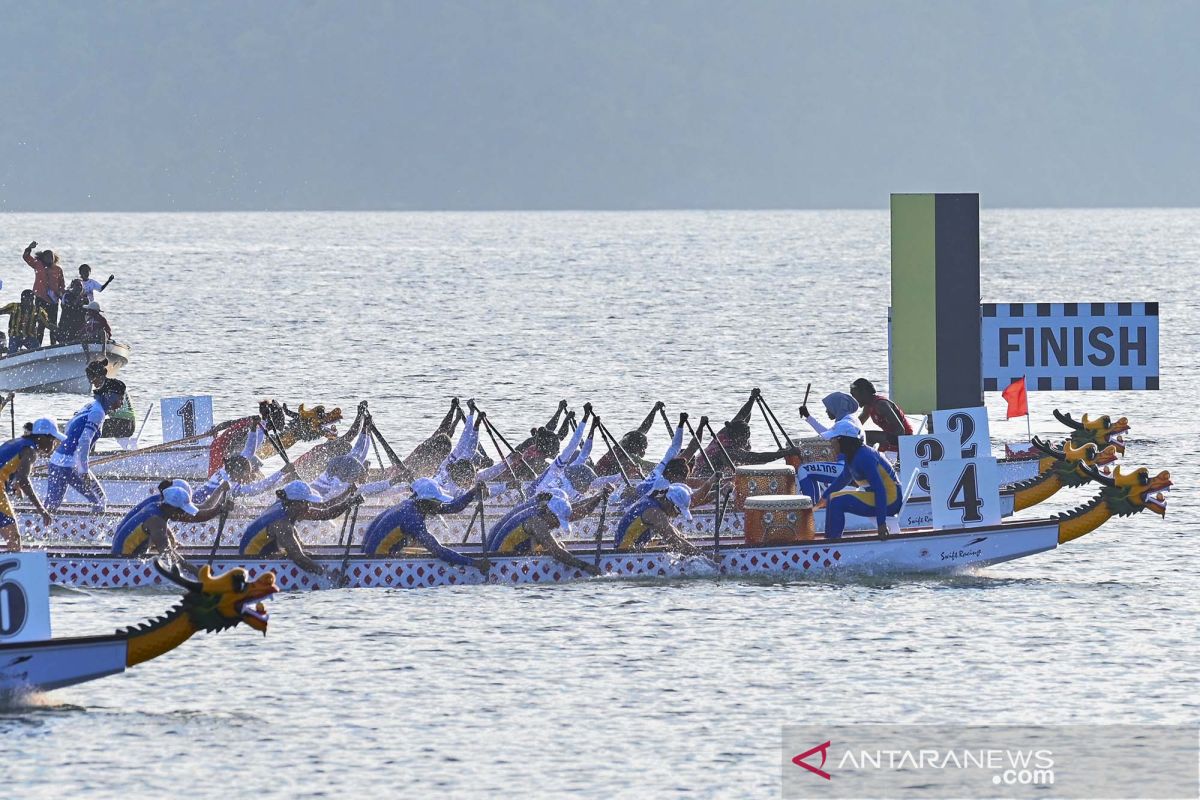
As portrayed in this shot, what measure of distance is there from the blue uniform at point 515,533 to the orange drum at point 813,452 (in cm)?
509

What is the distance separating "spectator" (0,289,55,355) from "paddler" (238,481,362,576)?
24.5 metres

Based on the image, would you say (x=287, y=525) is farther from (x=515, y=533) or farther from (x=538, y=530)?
(x=538, y=530)

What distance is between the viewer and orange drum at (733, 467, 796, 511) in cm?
2959

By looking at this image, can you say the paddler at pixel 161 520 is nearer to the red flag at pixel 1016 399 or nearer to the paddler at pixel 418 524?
the paddler at pixel 418 524

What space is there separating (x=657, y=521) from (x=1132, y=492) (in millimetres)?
6276

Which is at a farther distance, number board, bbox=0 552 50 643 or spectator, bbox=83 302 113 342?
spectator, bbox=83 302 113 342

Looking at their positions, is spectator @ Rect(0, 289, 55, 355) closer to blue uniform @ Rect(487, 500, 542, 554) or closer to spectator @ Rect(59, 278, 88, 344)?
spectator @ Rect(59, 278, 88, 344)

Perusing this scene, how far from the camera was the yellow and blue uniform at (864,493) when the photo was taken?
28.0 m

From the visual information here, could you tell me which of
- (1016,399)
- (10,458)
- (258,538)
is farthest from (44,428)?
(1016,399)

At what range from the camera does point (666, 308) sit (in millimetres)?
106875

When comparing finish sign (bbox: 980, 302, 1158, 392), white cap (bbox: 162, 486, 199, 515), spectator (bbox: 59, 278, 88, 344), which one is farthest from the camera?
spectator (bbox: 59, 278, 88, 344)

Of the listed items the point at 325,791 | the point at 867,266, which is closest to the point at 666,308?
the point at 867,266

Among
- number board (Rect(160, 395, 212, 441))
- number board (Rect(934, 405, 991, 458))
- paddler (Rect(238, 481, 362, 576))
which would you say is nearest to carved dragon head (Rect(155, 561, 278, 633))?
paddler (Rect(238, 481, 362, 576))

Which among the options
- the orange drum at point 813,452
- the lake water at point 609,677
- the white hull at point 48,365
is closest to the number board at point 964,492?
the lake water at point 609,677
